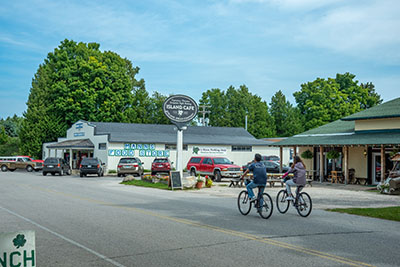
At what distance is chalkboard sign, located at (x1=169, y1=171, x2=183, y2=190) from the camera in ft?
82.5

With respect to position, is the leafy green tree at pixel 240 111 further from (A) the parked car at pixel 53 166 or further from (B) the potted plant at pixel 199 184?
(B) the potted plant at pixel 199 184

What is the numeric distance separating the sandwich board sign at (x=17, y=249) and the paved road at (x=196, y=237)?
2912 millimetres

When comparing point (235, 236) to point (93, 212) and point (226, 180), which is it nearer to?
point (93, 212)

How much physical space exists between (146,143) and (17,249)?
44.6 m

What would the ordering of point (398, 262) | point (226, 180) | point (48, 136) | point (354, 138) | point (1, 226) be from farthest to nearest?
point (48, 136) < point (226, 180) < point (354, 138) < point (1, 226) < point (398, 262)

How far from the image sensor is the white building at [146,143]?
157ft

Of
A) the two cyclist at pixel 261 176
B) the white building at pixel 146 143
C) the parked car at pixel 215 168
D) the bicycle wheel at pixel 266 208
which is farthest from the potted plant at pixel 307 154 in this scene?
the bicycle wheel at pixel 266 208

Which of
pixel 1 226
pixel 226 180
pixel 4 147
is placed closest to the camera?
pixel 1 226

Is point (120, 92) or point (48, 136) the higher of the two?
point (120, 92)

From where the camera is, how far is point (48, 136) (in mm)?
63375

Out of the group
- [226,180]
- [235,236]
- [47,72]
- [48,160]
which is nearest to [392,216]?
[235,236]

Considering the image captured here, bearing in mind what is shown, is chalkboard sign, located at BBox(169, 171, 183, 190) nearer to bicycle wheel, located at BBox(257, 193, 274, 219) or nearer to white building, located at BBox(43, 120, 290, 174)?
bicycle wheel, located at BBox(257, 193, 274, 219)

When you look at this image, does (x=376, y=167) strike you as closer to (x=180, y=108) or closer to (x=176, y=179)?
(x=180, y=108)

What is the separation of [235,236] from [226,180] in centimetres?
2515
